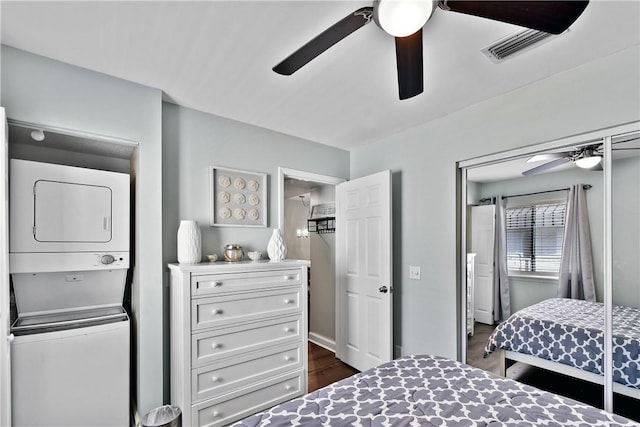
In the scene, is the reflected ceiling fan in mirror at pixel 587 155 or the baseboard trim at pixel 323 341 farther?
the baseboard trim at pixel 323 341

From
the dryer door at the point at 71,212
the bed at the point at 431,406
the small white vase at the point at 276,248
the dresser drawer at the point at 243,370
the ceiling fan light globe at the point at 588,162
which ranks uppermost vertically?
the ceiling fan light globe at the point at 588,162

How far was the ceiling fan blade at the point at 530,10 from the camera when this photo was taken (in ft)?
3.53

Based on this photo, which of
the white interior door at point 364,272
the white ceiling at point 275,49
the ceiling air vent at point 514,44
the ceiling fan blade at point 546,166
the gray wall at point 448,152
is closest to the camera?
the white ceiling at point 275,49

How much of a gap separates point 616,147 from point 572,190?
33 centimetres

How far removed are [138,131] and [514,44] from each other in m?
2.45

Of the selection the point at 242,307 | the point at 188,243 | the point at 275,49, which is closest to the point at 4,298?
the point at 188,243

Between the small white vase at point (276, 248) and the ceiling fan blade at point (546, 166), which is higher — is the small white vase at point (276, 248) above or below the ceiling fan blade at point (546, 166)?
below

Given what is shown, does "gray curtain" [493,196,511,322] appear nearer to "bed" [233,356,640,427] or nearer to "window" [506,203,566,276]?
"window" [506,203,566,276]

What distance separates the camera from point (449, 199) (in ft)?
9.05

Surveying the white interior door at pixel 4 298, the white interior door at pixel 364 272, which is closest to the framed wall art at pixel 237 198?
the white interior door at pixel 364 272

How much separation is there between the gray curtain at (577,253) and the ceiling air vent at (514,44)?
3.25 ft

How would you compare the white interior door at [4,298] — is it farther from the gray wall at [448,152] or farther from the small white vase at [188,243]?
the gray wall at [448,152]

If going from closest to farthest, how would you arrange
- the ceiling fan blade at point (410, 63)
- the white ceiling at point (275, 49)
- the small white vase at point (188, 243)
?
the ceiling fan blade at point (410, 63)
the white ceiling at point (275, 49)
the small white vase at point (188, 243)

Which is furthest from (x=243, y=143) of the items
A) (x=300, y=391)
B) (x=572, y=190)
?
(x=572, y=190)
